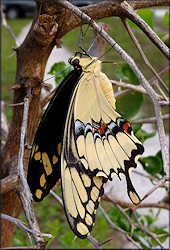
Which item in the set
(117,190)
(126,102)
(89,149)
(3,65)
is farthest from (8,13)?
(89,149)

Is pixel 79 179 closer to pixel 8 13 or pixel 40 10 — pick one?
pixel 40 10

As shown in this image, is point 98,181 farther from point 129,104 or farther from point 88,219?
point 129,104

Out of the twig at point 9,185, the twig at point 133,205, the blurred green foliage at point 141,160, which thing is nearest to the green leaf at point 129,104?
the blurred green foliage at point 141,160

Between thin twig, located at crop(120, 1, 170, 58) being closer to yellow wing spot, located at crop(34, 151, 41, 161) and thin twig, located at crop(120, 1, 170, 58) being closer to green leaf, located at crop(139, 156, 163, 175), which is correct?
yellow wing spot, located at crop(34, 151, 41, 161)

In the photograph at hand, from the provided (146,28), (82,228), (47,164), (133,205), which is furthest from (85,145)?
(133,205)

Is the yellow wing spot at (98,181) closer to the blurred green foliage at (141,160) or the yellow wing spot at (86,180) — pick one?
the yellow wing spot at (86,180)

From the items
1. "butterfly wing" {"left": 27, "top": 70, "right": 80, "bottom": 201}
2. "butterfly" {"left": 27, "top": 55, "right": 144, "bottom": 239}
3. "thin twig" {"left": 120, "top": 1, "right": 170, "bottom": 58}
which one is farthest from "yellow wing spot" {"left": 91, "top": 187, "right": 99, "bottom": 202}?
"thin twig" {"left": 120, "top": 1, "right": 170, "bottom": 58}

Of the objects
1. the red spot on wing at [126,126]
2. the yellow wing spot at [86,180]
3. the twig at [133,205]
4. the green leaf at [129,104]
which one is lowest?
the twig at [133,205]
